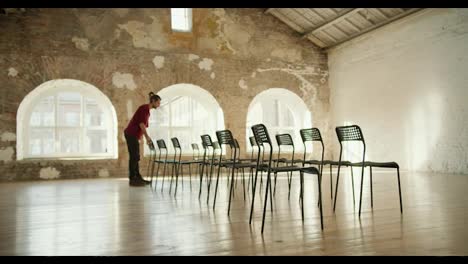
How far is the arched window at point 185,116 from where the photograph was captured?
11.4 metres

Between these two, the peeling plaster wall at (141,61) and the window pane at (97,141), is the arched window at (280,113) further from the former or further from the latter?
the window pane at (97,141)

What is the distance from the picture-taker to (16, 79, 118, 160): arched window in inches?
398

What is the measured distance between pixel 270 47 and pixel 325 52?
78.7 inches

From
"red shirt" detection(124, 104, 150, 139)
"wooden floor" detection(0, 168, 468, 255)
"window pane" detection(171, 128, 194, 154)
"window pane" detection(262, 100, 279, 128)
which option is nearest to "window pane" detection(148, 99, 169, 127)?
"window pane" detection(171, 128, 194, 154)

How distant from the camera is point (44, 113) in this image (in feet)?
34.8

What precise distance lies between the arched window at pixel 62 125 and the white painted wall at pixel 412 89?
695cm

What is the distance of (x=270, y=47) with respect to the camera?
12.0 m

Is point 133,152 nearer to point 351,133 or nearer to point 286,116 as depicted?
point 351,133

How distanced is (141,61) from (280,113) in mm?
5183

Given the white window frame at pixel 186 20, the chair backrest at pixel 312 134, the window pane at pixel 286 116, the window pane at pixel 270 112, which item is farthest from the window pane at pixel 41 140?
the chair backrest at pixel 312 134

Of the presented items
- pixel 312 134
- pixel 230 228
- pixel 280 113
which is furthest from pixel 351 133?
pixel 280 113

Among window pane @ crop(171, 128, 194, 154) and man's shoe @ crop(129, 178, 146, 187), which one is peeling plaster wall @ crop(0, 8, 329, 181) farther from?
man's shoe @ crop(129, 178, 146, 187)

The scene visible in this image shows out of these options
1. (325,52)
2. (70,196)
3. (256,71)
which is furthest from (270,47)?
(70,196)

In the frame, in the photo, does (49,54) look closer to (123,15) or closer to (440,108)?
(123,15)
